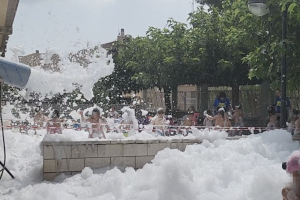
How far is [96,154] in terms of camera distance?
7285mm

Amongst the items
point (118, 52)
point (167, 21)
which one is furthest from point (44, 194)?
point (118, 52)

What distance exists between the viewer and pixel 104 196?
21.4 feet

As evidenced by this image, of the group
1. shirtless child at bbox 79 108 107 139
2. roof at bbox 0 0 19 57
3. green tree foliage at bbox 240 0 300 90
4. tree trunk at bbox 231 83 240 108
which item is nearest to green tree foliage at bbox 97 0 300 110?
tree trunk at bbox 231 83 240 108

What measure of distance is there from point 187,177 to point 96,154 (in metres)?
1.72

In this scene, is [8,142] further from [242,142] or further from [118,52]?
[118,52]

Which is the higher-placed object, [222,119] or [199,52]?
[199,52]

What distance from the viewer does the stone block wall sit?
7086 mm

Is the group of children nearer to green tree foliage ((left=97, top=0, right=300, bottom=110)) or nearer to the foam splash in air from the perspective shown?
green tree foliage ((left=97, top=0, right=300, bottom=110))

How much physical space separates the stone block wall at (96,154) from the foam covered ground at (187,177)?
0.16 m

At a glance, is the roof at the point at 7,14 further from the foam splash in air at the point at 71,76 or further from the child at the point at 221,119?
the child at the point at 221,119

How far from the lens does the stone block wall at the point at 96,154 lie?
7.09 m

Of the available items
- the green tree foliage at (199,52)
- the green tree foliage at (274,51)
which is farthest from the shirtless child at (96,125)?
the green tree foliage at (199,52)

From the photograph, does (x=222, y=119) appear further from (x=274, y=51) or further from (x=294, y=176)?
(x=294, y=176)

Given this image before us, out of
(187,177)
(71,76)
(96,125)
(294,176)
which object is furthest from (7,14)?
(294,176)
